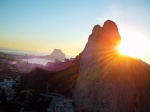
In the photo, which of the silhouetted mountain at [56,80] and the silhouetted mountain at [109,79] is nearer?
the silhouetted mountain at [109,79]

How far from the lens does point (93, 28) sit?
18641mm

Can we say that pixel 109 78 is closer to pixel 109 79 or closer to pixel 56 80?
pixel 109 79

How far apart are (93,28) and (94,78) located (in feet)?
19.4

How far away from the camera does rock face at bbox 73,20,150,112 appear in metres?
11.2

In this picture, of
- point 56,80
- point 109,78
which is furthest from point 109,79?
point 56,80

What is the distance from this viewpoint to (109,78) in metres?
13.0

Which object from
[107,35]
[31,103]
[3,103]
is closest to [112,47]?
[107,35]

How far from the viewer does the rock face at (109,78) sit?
36.9 feet

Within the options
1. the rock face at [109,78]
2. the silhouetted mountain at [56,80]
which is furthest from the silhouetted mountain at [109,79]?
the silhouetted mountain at [56,80]

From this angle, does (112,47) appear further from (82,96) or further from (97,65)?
(82,96)

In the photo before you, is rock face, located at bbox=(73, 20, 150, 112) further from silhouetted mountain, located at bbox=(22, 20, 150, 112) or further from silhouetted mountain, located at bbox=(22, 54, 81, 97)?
silhouetted mountain, located at bbox=(22, 54, 81, 97)

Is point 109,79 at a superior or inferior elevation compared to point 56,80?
superior

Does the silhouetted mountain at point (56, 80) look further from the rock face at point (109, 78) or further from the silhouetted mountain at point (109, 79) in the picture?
the rock face at point (109, 78)

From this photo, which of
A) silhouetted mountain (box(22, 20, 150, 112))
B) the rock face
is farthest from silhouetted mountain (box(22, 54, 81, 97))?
the rock face
